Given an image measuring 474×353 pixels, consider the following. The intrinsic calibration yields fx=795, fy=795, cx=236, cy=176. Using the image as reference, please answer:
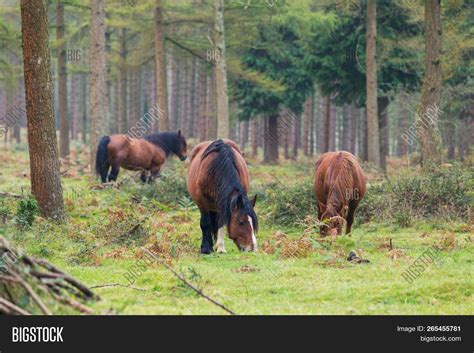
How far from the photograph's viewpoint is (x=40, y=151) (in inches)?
633

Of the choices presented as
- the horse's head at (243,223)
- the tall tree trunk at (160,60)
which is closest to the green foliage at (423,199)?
the horse's head at (243,223)

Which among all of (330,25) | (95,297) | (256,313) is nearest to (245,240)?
(256,313)

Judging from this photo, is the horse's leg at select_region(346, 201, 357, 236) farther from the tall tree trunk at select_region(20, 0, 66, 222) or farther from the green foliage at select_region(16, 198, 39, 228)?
the green foliage at select_region(16, 198, 39, 228)

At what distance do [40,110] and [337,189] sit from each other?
6.10 meters

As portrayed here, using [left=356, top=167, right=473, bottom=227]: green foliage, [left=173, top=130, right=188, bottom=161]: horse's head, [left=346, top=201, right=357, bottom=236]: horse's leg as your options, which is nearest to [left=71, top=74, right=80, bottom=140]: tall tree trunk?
[left=173, top=130, right=188, bottom=161]: horse's head

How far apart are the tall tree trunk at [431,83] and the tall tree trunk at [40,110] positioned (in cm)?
1059

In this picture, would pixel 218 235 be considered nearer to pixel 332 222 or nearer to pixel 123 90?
pixel 332 222

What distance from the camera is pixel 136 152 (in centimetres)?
2678

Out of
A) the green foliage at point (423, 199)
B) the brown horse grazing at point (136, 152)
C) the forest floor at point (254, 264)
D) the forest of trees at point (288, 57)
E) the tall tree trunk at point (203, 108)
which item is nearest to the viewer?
the forest floor at point (254, 264)

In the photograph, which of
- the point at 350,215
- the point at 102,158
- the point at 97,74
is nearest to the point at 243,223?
the point at 350,215

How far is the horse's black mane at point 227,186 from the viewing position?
13312mm

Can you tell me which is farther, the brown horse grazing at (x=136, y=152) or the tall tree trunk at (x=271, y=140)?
the tall tree trunk at (x=271, y=140)

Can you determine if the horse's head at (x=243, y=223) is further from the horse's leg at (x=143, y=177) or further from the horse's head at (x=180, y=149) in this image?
the horse's head at (x=180, y=149)
